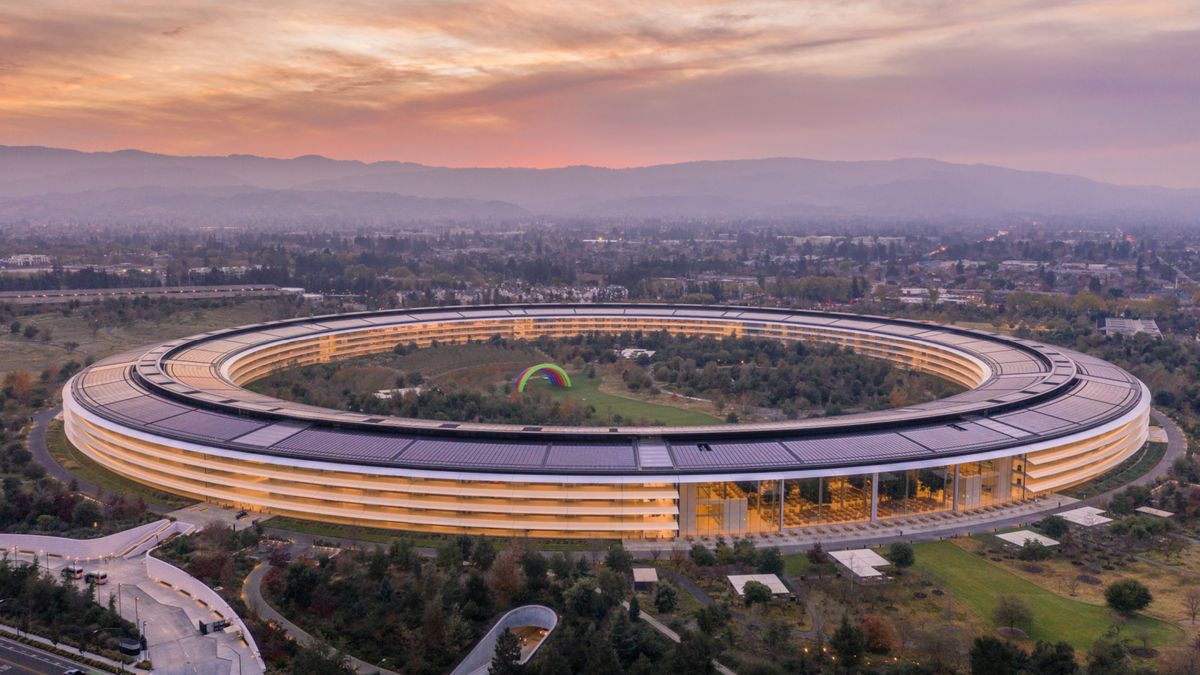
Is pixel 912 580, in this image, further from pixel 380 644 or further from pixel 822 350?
pixel 822 350

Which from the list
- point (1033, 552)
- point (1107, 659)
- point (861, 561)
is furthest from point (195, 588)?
point (1033, 552)

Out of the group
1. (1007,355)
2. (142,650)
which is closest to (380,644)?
Answer: (142,650)

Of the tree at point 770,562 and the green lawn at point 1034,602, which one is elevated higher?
the tree at point 770,562

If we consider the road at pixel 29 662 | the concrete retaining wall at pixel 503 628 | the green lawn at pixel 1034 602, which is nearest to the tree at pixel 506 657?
the concrete retaining wall at pixel 503 628

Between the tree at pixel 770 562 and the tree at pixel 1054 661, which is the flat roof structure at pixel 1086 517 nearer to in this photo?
the tree at pixel 1054 661

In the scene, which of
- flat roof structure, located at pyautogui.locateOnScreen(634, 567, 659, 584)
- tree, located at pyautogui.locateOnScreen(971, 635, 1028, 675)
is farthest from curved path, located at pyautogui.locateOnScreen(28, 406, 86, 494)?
tree, located at pyautogui.locateOnScreen(971, 635, 1028, 675)

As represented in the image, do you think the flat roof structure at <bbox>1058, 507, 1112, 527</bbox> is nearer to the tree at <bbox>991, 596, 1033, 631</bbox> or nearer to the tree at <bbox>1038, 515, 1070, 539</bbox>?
the tree at <bbox>1038, 515, 1070, 539</bbox>
